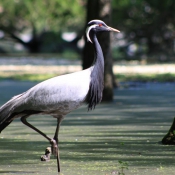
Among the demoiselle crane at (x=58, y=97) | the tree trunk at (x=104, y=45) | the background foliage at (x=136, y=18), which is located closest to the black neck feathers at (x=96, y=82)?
the demoiselle crane at (x=58, y=97)

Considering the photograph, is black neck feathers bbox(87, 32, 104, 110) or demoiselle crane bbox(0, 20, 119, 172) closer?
demoiselle crane bbox(0, 20, 119, 172)

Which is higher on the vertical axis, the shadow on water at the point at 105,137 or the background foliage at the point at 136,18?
the shadow on water at the point at 105,137

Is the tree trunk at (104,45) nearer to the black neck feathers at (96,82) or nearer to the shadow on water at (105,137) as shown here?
the shadow on water at (105,137)

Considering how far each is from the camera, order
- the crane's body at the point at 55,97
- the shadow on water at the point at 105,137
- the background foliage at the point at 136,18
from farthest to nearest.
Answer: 1. the background foliage at the point at 136,18
2. the shadow on water at the point at 105,137
3. the crane's body at the point at 55,97

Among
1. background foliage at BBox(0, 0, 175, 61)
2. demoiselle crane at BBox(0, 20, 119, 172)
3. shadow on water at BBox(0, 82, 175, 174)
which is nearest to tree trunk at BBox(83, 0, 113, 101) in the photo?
shadow on water at BBox(0, 82, 175, 174)

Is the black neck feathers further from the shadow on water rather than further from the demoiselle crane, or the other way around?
the shadow on water

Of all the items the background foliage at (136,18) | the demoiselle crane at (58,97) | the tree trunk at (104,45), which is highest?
the demoiselle crane at (58,97)

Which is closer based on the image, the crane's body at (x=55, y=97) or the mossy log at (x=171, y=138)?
the crane's body at (x=55, y=97)

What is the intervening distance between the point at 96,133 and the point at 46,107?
10.8 feet

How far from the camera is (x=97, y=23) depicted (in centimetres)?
980

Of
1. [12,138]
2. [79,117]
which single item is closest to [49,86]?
[12,138]

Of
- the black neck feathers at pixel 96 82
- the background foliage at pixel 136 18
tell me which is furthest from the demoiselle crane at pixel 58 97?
the background foliage at pixel 136 18

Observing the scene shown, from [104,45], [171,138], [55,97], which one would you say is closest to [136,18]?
[104,45]

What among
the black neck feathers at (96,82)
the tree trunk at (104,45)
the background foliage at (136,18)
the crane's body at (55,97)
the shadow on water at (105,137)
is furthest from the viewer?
the background foliage at (136,18)
